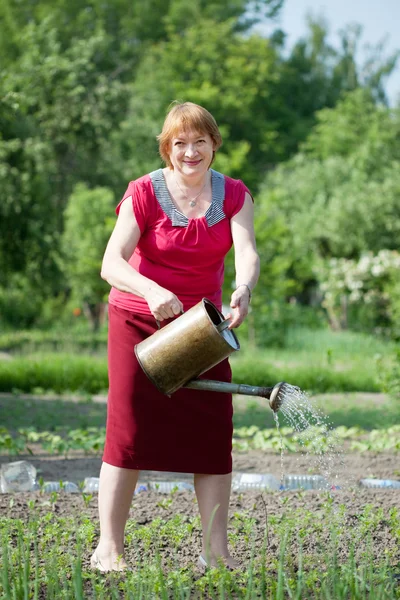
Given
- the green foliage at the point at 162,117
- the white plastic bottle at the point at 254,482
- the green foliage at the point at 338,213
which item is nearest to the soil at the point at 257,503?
the white plastic bottle at the point at 254,482

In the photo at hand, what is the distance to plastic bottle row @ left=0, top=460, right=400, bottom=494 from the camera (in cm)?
404

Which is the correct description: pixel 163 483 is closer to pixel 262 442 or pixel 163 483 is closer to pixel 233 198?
pixel 262 442

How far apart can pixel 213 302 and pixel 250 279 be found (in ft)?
0.46

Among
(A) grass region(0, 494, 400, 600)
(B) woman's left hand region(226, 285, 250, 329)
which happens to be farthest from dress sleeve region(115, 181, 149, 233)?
(A) grass region(0, 494, 400, 600)

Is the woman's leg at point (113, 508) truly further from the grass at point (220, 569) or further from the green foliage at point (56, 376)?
the green foliage at point (56, 376)

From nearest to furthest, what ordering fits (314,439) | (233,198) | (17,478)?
(233,198)
(17,478)
(314,439)

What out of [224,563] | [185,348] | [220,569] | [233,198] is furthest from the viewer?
[233,198]

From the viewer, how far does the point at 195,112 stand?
2.77 m

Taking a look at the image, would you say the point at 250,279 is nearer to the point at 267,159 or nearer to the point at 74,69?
the point at 74,69

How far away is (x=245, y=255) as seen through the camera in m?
2.80

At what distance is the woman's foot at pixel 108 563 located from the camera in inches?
106

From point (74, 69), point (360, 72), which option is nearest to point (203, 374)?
point (74, 69)

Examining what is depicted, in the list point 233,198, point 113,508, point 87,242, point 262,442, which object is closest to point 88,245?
point 87,242

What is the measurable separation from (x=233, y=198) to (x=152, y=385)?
0.66 m
